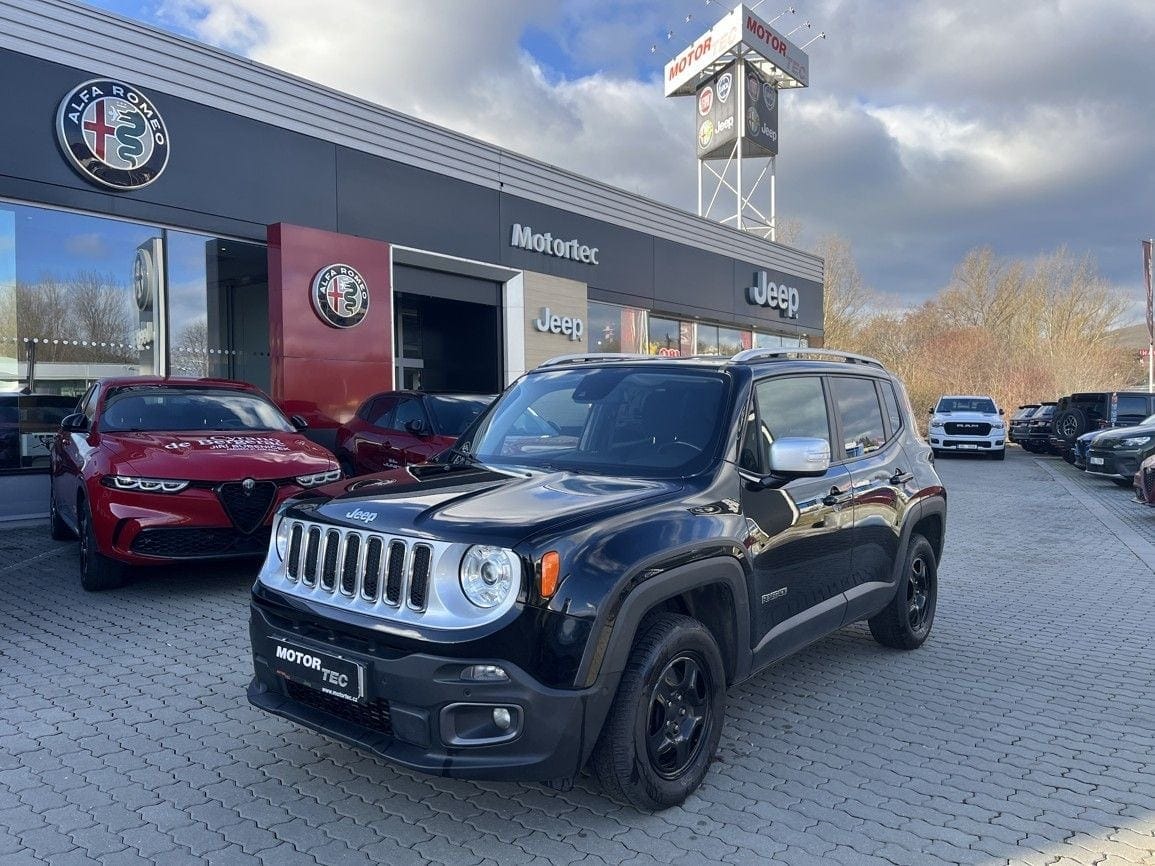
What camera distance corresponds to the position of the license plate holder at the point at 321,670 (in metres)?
2.92

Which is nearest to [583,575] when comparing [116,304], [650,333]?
[116,304]

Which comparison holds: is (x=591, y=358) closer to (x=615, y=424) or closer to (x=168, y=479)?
(x=615, y=424)

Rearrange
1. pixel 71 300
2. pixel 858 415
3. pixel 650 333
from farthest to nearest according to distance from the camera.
→ pixel 650 333
pixel 71 300
pixel 858 415

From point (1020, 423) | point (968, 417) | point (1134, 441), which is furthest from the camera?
point (1020, 423)

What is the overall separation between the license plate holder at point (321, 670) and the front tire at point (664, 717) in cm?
88

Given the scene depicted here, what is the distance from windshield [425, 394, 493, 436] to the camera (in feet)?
30.8

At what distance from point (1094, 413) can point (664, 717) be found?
2089 cm

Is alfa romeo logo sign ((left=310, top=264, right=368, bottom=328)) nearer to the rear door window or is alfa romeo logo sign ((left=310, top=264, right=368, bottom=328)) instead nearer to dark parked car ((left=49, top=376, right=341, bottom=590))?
dark parked car ((left=49, top=376, right=341, bottom=590))

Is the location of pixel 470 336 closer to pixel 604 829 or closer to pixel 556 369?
pixel 556 369

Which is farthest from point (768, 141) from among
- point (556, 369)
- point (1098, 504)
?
point (556, 369)

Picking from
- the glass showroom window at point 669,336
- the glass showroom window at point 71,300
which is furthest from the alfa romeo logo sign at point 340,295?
the glass showroom window at point 669,336

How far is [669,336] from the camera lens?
72.6 feet

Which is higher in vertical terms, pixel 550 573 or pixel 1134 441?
pixel 550 573

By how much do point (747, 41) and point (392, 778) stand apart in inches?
1199
